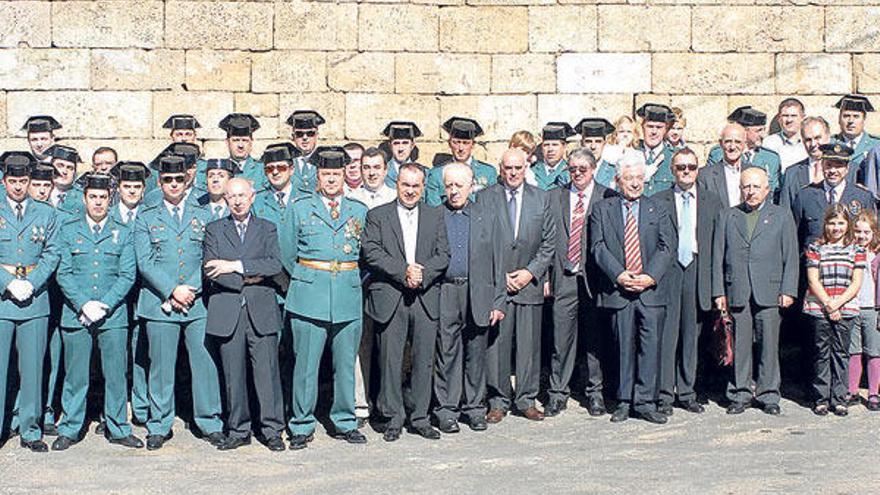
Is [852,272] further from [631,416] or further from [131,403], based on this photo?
[131,403]

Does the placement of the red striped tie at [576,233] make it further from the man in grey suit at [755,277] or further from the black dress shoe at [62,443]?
the black dress shoe at [62,443]

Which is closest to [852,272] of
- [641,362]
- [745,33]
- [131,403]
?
[641,362]

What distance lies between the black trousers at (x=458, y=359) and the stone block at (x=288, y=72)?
2.89 metres

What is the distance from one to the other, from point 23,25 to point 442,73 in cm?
305

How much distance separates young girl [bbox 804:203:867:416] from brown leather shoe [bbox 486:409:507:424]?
1.98 m

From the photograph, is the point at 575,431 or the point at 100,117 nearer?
the point at 575,431

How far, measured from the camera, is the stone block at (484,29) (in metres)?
12.8

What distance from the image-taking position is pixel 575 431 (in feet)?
34.2

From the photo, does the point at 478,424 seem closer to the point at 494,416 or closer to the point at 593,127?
the point at 494,416

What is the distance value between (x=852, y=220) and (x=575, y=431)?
2.20 meters

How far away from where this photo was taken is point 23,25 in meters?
12.5

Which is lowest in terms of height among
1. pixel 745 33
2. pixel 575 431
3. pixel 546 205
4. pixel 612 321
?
pixel 575 431

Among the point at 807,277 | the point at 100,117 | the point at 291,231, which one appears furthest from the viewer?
the point at 100,117

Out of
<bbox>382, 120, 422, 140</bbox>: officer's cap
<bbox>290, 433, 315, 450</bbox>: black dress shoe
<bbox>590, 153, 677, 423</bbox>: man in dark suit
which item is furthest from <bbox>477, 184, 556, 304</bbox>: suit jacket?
<bbox>290, 433, 315, 450</bbox>: black dress shoe
